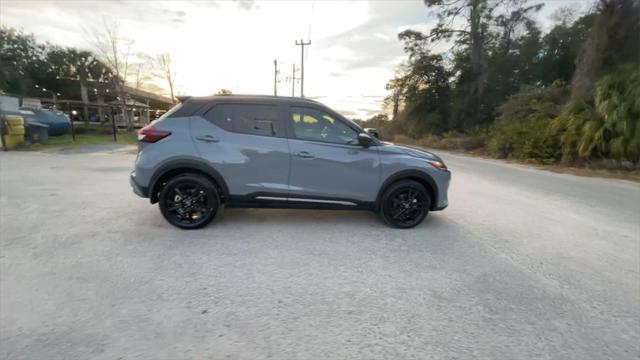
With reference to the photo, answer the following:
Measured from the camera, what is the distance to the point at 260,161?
4.48 metres

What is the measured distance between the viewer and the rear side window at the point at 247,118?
451cm

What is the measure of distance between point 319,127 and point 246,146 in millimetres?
987

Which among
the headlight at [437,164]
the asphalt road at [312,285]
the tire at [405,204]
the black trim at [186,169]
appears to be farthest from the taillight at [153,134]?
the headlight at [437,164]

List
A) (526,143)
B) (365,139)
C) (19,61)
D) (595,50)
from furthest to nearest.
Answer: (19,61) → (526,143) → (595,50) → (365,139)

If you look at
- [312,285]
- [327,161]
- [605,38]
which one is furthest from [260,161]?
[605,38]

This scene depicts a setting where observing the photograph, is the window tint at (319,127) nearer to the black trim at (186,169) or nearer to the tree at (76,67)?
the black trim at (186,169)

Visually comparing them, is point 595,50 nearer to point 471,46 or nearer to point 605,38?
point 605,38

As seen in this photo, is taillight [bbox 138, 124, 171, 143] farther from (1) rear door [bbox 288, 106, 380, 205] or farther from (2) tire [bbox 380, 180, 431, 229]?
(2) tire [bbox 380, 180, 431, 229]

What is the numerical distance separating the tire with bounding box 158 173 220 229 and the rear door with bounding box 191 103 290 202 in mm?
260

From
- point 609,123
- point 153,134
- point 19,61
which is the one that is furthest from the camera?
point 19,61

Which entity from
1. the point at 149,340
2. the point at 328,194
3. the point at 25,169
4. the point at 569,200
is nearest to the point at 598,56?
the point at 569,200

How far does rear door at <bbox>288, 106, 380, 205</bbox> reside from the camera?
14.8ft

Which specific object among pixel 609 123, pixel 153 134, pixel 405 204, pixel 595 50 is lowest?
pixel 405 204

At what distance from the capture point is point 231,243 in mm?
4074
